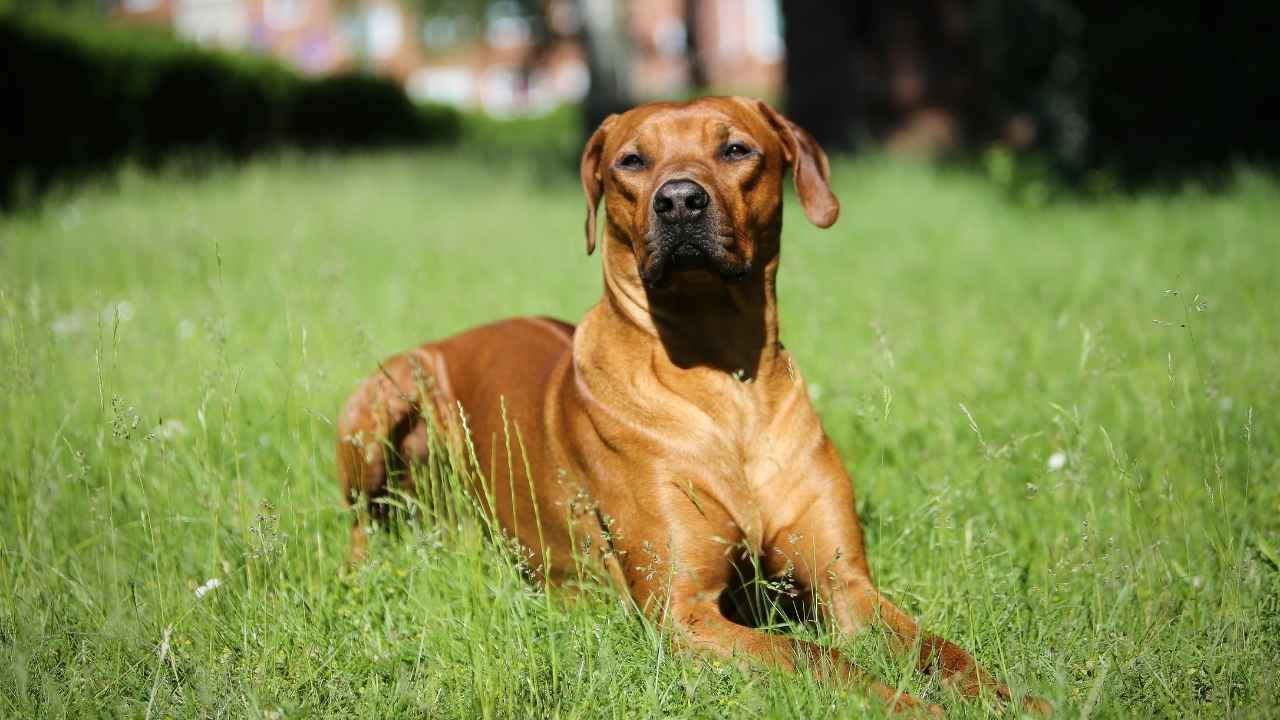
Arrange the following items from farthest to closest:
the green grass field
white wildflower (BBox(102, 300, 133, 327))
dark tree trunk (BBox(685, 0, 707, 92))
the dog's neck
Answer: dark tree trunk (BBox(685, 0, 707, 92)) → white wildflower (BBox(102, 300, 133, 327)) → the dog's neck → the green grass field

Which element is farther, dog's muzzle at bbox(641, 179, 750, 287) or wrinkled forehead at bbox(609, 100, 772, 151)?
wrinkled forehead at bbox(609, 100, 772, 151)

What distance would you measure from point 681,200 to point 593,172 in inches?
24.5

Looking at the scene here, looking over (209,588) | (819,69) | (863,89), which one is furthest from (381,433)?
(863,89)

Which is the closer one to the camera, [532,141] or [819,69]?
[819,69]

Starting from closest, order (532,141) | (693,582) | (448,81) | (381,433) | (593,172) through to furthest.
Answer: (693,582)
(593,172)
(381,433)
(532,141)
(448,81)

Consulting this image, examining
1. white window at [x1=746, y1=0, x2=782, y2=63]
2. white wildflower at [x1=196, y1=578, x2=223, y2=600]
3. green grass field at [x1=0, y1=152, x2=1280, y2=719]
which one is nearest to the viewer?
green grass field at [x1=0, y1=152, x2=1280, y2=719]

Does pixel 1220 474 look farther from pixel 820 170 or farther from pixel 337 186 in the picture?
pixel 337 186

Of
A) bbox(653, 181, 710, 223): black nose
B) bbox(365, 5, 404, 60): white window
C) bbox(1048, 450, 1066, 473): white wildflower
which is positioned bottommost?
bbox(1048, 450, 1066, 473): white wildflower

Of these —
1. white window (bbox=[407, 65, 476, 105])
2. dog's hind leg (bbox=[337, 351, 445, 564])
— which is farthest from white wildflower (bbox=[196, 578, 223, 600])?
white window (bbox=[407, 65, 476, 105])

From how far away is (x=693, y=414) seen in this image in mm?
2744

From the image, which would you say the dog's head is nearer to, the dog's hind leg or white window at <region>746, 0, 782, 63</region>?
the dog's hind leg

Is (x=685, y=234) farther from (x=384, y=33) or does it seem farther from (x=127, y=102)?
(x=384, y=33)

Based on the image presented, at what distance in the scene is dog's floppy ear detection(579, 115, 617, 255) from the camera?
317 cm

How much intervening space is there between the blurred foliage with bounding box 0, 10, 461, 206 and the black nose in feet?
28.6
